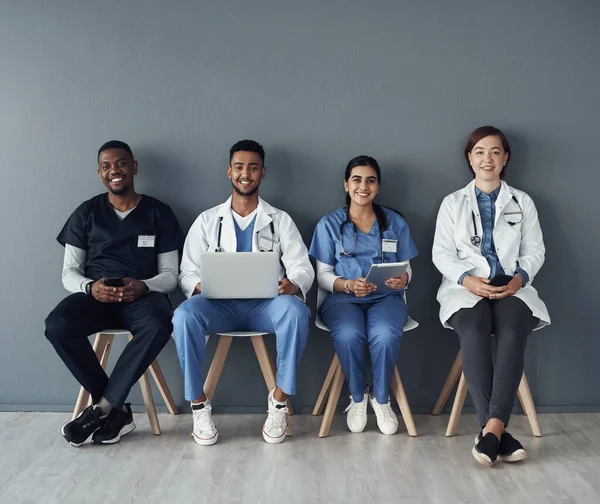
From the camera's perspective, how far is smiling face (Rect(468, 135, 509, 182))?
11.4 feet

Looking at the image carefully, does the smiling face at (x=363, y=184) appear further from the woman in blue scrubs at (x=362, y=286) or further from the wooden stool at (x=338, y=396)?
the wooden stool at (x=338, y=396)

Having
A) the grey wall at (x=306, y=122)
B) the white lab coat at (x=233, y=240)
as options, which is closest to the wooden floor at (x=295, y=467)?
the grey wall at (x=306, y=122)

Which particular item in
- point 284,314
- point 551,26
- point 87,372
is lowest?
point 87,372

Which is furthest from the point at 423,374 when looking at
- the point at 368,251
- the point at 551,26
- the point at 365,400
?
the point at 551,26

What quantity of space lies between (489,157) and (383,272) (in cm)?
83

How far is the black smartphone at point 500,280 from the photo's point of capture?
3219 mm

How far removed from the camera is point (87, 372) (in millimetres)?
3178

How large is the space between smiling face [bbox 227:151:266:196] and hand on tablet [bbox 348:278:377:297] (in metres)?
0.71

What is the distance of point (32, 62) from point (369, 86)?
1.78 meters

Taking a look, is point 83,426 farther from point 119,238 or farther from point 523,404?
point 523,404

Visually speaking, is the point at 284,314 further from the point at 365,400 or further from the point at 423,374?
the point at 423,374

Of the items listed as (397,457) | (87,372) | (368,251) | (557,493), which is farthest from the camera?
(368,251)

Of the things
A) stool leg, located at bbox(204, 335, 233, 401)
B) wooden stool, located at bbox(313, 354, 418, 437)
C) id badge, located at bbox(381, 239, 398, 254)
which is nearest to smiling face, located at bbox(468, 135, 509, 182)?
id badge, located at bbox(381, 239, 398, 254)

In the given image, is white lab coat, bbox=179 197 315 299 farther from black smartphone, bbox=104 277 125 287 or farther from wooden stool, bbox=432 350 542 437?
wooden stool, bbox=432 350 542 437
